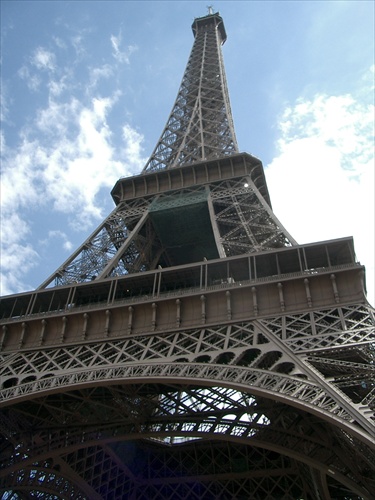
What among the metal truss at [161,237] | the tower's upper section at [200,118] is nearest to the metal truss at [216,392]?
the metal truss at [161,237]

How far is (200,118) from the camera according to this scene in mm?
41469

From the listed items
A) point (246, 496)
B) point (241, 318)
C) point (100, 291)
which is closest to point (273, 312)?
point (241, 318)

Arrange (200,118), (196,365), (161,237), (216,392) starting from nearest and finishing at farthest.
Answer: (196,365) < (216,392) < (161,237) < (200,118)

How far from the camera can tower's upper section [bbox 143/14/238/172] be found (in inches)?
1502

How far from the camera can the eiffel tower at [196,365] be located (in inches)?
660

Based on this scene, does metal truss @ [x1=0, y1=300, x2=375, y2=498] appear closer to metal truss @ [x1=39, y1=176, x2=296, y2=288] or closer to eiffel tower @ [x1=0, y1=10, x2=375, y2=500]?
eiffel tower @ [x1=0, y1=10, x2=375, y2=500]

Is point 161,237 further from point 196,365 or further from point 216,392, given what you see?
point 196,365

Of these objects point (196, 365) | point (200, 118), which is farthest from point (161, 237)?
point (196, 365)

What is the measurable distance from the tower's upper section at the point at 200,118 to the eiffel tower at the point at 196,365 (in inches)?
221

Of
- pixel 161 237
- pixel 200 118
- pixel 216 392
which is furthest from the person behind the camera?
pixel 200 118

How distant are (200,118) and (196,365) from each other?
2730 cm

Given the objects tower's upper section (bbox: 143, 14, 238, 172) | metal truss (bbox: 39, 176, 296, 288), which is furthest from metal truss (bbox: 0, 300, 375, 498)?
tower's upper section (bbox: 143, 14, 238, 172)

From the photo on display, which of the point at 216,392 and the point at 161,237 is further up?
the point at 161,237

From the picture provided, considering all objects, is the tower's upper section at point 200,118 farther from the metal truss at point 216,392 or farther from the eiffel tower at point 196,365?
the metal truss at point 216,392
